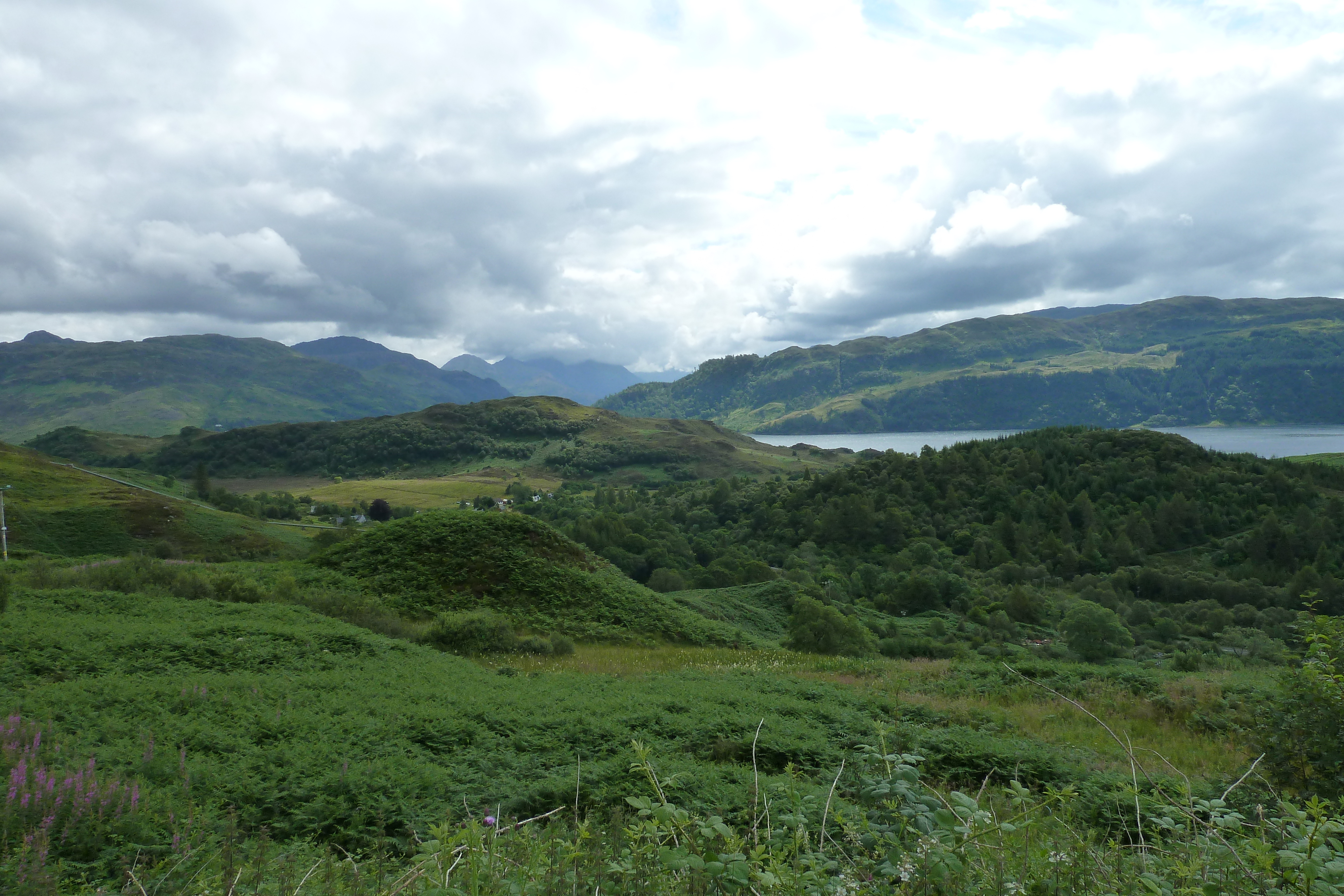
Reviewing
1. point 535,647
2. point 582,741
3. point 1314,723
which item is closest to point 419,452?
point 535,647

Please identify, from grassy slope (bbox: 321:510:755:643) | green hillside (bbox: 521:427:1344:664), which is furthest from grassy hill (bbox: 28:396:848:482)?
grassy slope (bbox: 321:510:755:643)

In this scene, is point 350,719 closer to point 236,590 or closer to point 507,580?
point 236,590

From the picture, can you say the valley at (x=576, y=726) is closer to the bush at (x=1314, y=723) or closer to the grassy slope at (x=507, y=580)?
the bush at (x=1314, y=723)

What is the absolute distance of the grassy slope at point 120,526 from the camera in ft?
128

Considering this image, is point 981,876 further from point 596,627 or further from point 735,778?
point 596,627

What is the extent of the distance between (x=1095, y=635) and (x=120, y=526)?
5387 centimetres

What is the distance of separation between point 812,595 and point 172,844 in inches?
1614

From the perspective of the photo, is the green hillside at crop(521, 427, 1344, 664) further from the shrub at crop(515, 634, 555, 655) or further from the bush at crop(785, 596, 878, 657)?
the shrub at crop(515, 634, 555, 655)

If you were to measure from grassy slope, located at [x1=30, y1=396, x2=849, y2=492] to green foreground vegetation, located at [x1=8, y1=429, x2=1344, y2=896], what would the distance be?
388 feet

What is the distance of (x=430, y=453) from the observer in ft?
571

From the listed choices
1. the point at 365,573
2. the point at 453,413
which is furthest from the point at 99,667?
the point at 453,413

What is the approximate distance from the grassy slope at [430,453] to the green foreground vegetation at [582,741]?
118 meters

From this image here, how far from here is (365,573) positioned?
82.8ft

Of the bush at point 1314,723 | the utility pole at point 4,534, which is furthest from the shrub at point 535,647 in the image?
the utility pole at point 4,534
